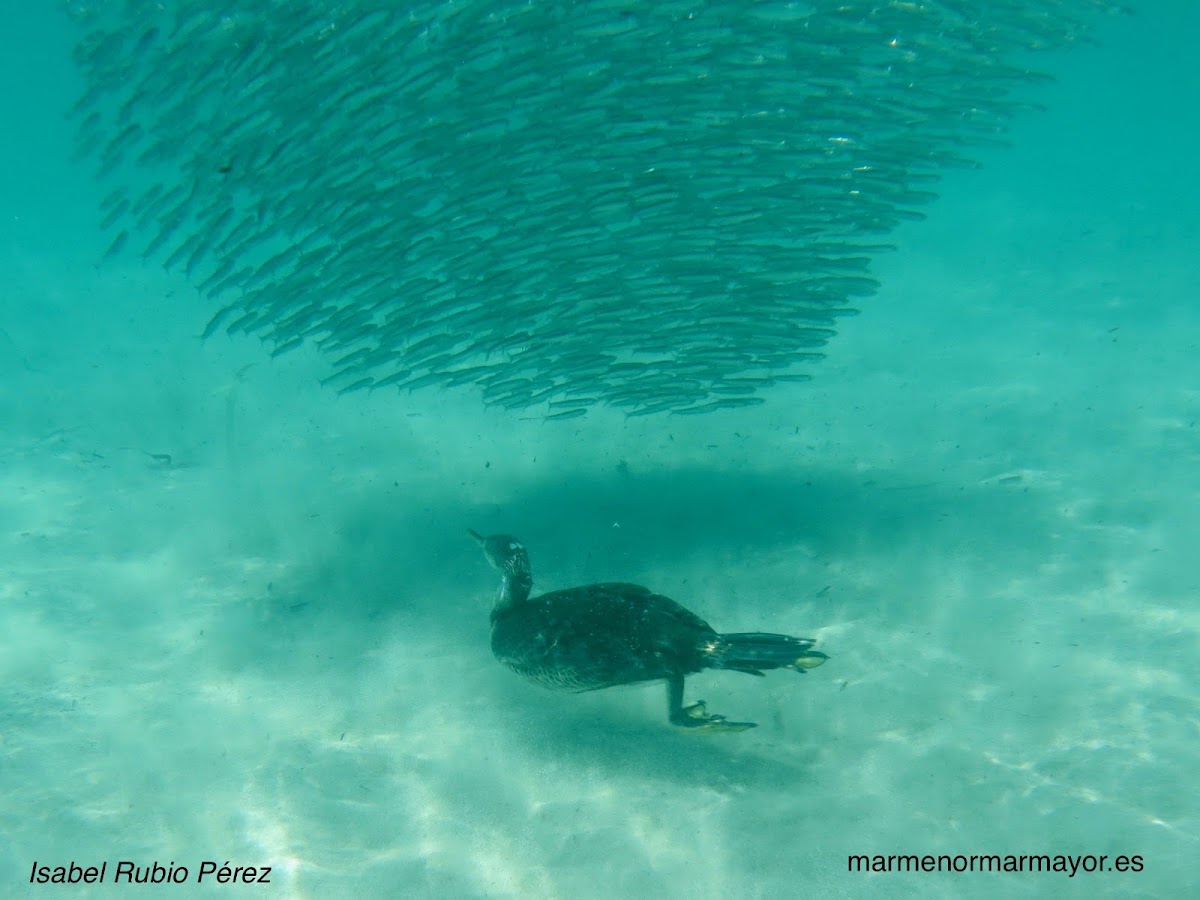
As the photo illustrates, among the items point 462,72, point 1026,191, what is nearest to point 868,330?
point 462,72

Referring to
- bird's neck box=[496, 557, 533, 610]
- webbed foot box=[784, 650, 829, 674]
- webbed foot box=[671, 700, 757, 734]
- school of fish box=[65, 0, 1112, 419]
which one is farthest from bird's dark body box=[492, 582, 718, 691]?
school of fish box=[65, 0, 1112, 419]

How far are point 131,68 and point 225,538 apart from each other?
505 centimetres

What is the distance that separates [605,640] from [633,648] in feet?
0.59

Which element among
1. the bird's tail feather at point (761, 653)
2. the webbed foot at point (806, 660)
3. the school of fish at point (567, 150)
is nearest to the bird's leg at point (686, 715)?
the bird's tail feather at point (761, 653)

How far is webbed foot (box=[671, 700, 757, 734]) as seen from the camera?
3.94 metres

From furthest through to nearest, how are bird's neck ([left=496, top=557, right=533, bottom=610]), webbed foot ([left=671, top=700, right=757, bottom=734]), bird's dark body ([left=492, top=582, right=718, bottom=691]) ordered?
1. bird's neck ([left=496, top=557, right=533, bottom=610])
2. bird's dark body ([left=492, top=582, right=718, bottom=691])
3. webbed foot ([left=671, top=700, right=757, bottom=734])

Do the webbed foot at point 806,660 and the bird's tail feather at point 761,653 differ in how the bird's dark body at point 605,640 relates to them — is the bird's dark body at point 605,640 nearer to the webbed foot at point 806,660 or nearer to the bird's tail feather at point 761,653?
the bird's tail feather at point 761,653

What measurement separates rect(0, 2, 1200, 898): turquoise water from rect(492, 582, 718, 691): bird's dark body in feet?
2.57

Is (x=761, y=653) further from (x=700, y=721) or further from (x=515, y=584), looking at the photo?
(x=515, y=584)

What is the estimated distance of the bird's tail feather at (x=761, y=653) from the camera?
3.84 meters

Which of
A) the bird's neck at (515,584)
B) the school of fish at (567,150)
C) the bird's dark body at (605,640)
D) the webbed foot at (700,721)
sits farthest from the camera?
the school of fish at (567,150)

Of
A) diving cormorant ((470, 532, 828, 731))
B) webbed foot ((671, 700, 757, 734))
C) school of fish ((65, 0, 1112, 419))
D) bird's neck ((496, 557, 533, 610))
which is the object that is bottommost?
webbed foot ((671, 700, 757, 734))

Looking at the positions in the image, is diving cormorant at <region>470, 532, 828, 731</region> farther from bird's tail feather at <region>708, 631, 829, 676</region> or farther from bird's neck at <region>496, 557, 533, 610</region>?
bird's neck at <region>496, 557, 533, 610</region>

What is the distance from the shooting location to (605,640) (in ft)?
13.6
